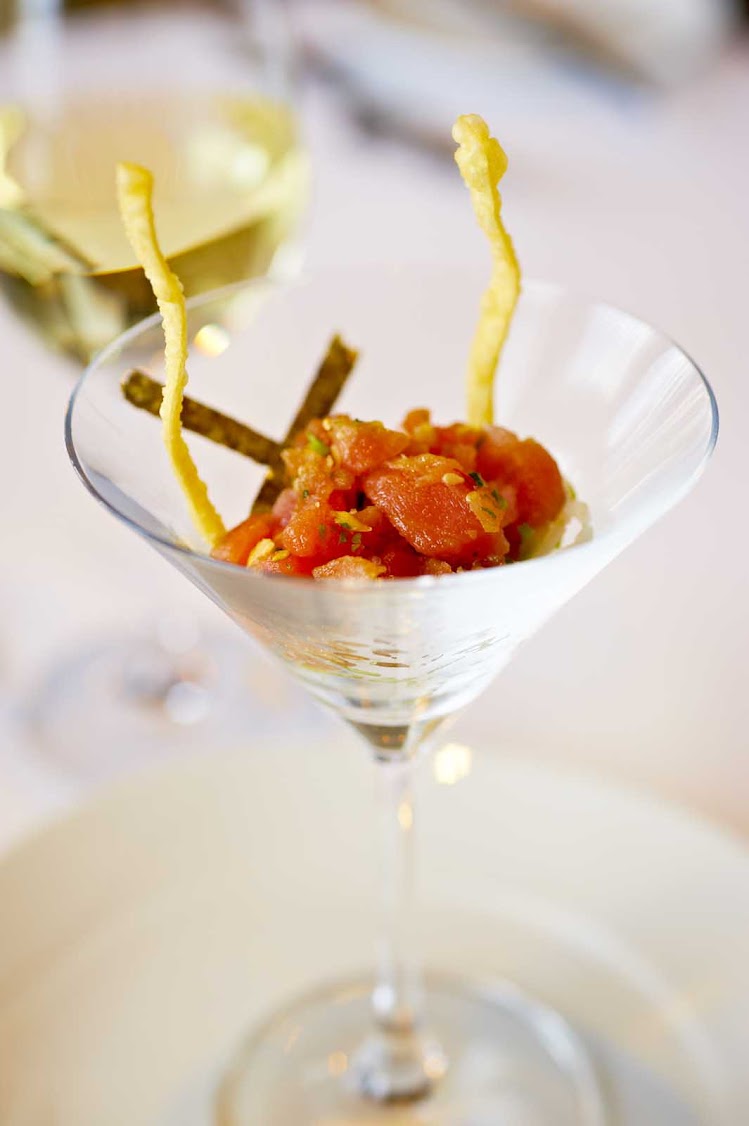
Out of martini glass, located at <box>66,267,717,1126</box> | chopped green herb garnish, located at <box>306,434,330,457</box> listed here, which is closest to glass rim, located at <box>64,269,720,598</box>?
martini glass, located at <box>66,267,717,1126</box>

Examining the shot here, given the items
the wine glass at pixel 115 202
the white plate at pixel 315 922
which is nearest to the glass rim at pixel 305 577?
the wine glass at pixel 115 202

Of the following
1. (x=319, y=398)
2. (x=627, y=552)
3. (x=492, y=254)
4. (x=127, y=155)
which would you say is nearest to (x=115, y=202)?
(x=127, y=155)

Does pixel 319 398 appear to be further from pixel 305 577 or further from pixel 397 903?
pixel 397 903

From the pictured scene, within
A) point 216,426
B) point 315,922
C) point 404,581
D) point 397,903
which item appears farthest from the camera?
point 315,922

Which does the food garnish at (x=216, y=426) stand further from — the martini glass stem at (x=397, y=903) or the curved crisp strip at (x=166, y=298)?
the martini glass stem at (x=397, y=903)

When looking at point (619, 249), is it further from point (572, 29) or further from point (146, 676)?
point (146, 676)

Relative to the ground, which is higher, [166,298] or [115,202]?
[115,202]
